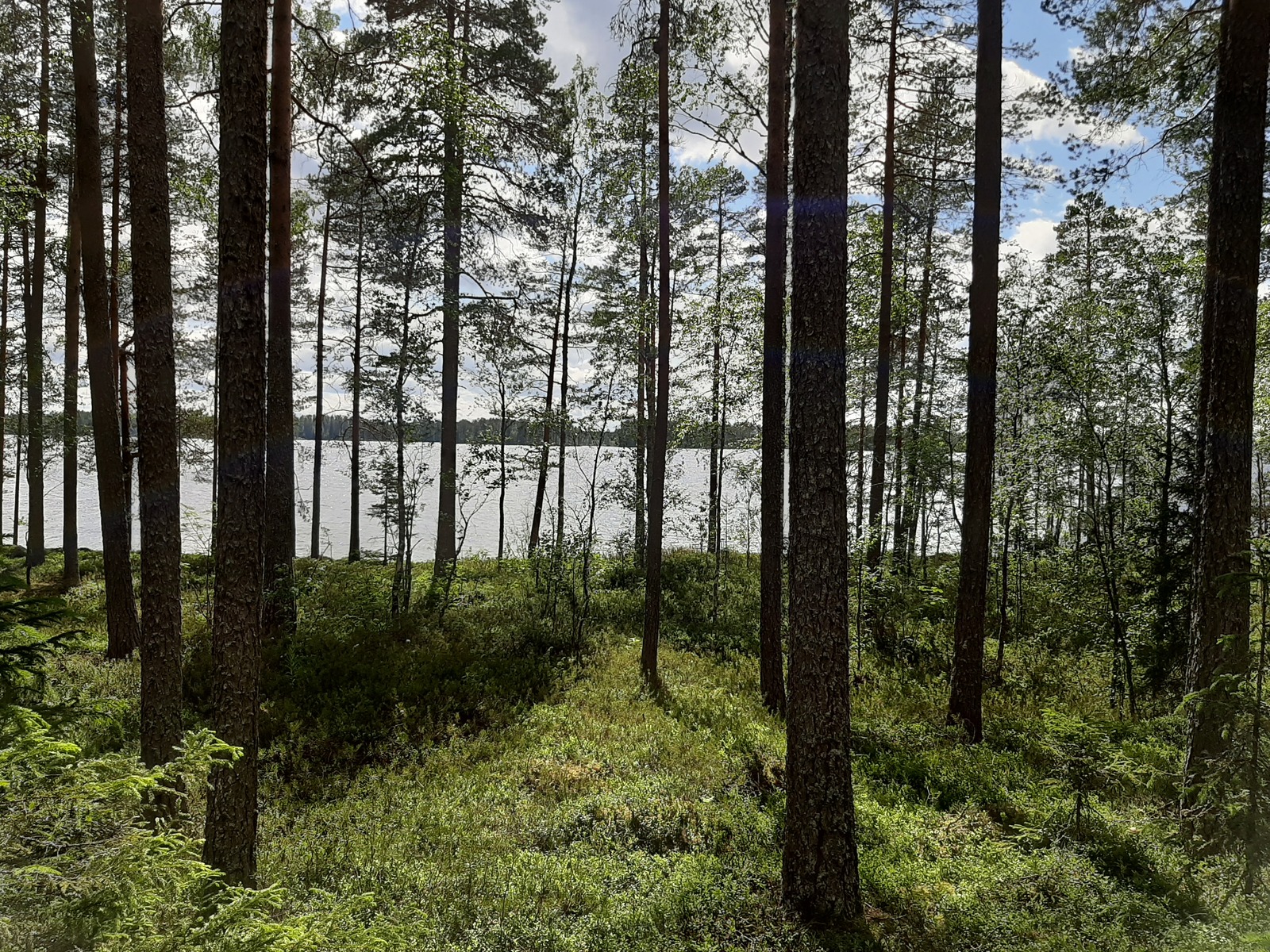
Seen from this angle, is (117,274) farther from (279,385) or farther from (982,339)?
(982,339)

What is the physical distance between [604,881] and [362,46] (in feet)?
46.8

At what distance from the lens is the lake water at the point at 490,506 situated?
1745 cm

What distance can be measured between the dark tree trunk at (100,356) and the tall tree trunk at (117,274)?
8.7 inches

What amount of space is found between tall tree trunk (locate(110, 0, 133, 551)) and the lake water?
1.05 m

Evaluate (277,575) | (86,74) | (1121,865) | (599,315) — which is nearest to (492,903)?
(1121,865)

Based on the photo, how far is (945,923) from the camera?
4.03 meters

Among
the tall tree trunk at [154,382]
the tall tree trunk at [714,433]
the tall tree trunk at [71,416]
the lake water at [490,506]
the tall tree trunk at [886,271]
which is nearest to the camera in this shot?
the tall tree trunk at [154,382]

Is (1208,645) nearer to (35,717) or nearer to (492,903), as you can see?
(492,903)

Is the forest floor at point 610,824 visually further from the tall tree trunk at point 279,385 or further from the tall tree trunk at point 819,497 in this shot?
the tall tree trunk at point 279,385

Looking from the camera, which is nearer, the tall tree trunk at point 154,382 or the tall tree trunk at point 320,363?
the tall tree trunk at point 154,382

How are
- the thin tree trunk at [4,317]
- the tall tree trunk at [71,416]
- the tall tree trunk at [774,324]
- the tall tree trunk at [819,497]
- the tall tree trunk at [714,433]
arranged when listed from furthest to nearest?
the tall tree trunk at [714,433] → the thin tree trunk at [4,317] → the tall tree trunk at [71,416] → the tall tree trunk at [774,324] → the tall tree trunk at [819,497]

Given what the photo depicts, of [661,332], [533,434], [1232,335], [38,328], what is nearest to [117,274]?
[38,328]

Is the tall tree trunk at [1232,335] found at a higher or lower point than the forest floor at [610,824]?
higher

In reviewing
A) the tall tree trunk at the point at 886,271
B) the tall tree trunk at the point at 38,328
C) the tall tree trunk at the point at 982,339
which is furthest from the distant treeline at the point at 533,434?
the tall tree trunk at the point at 982,339
